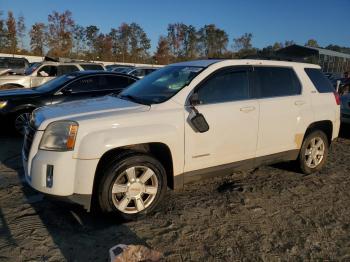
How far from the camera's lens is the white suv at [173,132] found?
11.9ft

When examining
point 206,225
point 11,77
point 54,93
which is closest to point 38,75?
point 11,77

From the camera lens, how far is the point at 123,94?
497 centimetres

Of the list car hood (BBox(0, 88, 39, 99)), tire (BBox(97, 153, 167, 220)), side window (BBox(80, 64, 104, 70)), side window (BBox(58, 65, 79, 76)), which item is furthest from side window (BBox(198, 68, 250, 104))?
side window (BBox(80, 64, 104, 70))

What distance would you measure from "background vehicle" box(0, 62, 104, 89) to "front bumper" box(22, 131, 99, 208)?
11.4 meters

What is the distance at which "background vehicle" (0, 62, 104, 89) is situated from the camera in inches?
564

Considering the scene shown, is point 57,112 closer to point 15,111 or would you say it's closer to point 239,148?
point 239,148

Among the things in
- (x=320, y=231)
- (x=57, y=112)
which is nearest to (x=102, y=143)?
(x=57, y=112)

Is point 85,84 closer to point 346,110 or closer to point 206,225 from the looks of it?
point 206,225

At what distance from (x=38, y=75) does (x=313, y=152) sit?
39.1 ft

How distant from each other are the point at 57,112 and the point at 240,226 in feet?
7.82

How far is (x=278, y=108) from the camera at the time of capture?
16.5 ft

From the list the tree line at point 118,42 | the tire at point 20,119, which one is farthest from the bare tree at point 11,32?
the tire at point 20,119

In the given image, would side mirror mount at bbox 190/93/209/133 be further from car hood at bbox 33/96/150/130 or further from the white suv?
car hood at bbox 33/96/150/130

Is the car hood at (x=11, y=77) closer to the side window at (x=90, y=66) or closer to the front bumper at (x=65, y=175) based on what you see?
the side window at (x=90, y=66)
